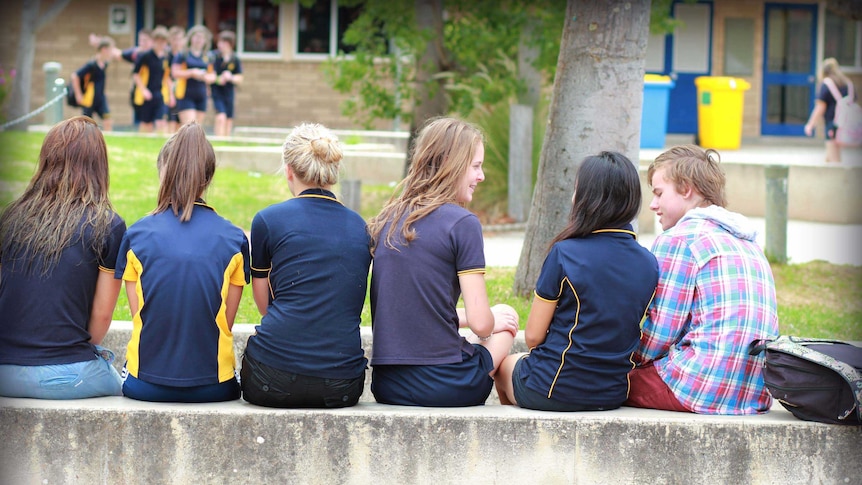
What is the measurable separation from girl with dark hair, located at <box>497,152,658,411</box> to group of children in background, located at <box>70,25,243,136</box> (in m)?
15.5

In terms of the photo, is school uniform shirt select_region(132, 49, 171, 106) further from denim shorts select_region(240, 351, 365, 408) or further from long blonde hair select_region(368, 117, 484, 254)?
denim shorts select_region(240, 351, 365, 408)

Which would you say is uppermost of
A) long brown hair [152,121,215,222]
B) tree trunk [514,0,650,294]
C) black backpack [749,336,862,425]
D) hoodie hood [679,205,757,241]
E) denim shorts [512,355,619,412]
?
tree trunk [514,0,650,294]

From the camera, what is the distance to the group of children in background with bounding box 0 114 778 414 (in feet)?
12.4

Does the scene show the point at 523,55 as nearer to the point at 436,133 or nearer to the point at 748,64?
the point at 436,133

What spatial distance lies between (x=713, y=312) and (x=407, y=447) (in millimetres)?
1228

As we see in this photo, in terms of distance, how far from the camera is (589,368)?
12.5 ft

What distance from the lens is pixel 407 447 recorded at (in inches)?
146

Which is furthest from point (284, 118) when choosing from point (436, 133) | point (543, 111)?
point (436, 133)

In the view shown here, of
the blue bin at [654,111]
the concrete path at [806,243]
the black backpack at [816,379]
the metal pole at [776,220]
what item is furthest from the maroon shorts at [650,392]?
the blue bin at [654,111]

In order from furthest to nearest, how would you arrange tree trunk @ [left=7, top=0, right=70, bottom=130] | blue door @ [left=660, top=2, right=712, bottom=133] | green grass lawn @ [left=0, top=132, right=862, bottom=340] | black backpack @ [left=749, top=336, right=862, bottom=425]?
blue door @ [left=660, top=2, right=712, bottom=133]
tree trunk @ [left=7, top=0, right=70, bottom=130]
green grass lawn @ [left=0, top=132, right=862, bottom=340]
black backpack @ [left=749, top=336, right=862, bottom=425]

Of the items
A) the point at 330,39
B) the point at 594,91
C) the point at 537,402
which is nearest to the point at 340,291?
the point at 537,402

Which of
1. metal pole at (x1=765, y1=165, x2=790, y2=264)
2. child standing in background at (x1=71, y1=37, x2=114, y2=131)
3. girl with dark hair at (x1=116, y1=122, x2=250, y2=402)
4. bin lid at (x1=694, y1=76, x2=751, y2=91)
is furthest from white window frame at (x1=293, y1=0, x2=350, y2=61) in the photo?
girl with dark hair at (x1=116, y1=122, x2=250, y2=402)

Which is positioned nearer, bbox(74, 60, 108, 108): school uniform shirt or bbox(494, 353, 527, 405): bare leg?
bbox(494, 353, 527, 405): bare leg

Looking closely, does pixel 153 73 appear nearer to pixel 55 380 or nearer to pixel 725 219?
pixel 55 380
